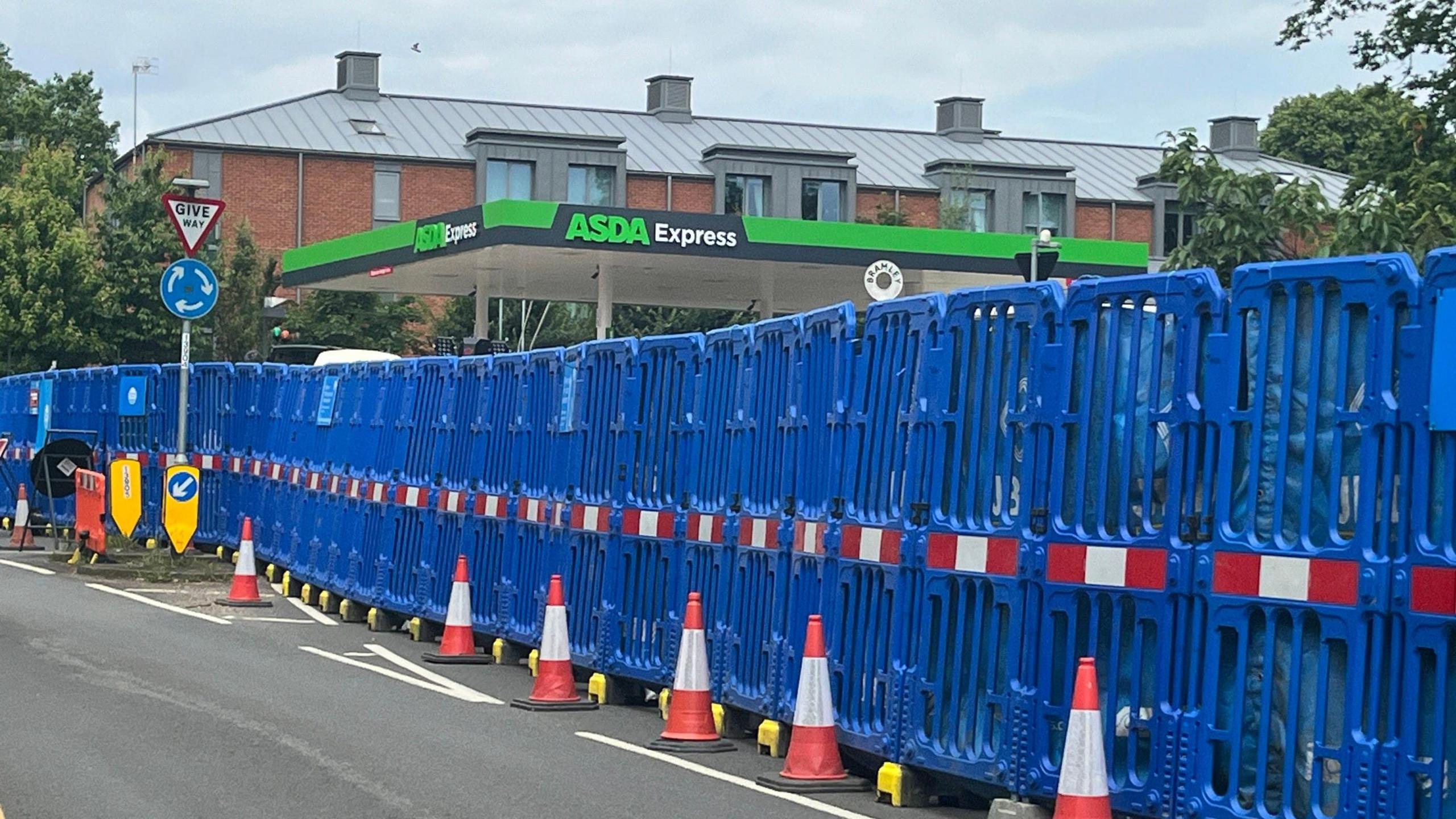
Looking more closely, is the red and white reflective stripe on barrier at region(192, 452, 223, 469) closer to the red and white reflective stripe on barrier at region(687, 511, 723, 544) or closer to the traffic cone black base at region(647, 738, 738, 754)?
the red and white reflective stripe on barrier at region(687, 511, 723, 544)

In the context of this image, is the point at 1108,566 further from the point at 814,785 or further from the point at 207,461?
the point at 207,461

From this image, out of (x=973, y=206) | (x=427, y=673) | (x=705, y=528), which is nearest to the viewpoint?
(x=705, y=528)

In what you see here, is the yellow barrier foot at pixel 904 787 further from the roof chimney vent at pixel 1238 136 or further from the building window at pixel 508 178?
the roof chimney vent at pixel 1238 136

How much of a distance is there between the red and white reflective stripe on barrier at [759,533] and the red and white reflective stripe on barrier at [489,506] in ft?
13.9

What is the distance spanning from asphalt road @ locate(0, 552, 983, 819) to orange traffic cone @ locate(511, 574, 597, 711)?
224mm

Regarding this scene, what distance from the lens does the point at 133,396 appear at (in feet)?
86.9

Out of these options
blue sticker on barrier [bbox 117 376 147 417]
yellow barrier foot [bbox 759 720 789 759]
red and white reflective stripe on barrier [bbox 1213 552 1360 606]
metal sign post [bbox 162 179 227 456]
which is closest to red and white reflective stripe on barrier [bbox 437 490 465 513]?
yellow barrier foot [bbox 759 720 789 759]

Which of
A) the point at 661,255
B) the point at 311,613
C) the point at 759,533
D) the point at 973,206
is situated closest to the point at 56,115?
the point at 973,206

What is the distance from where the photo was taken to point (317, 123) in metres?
69.2

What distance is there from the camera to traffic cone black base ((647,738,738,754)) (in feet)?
37.8

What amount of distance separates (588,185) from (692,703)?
2268 inches

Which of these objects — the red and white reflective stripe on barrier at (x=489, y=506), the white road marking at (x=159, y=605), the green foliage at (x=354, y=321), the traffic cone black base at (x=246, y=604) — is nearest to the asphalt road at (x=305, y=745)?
the red and white reflective stripe on barrier at (x=489, y=506)

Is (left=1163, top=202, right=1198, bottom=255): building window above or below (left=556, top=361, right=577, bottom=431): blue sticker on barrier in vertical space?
above

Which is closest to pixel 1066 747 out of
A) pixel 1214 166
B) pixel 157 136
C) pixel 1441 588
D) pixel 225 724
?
pixel 1441 588
